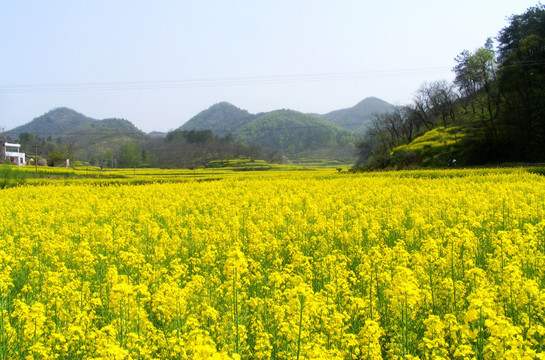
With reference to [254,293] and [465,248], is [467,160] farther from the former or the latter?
[254,293]

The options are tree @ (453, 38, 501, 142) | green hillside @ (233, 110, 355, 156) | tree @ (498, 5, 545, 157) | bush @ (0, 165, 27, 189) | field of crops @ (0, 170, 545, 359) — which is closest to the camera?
field of crops @ (0, 170, 545, 359)

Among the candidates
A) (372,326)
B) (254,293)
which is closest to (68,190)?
(254,293)

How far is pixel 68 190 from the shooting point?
23312 millimetres

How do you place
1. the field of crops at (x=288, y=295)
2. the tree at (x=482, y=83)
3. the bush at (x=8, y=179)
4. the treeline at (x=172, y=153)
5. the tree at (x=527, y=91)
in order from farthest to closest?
the treeline at (x=172, y=153) → the tree at (x=482, y=83) → the tree at (x=527, y=91) → the bush at (x=8, y=179) → the field of crops at (x=288, y=295)

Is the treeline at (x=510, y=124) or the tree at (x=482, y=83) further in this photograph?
the tree at (x=482, y=83)

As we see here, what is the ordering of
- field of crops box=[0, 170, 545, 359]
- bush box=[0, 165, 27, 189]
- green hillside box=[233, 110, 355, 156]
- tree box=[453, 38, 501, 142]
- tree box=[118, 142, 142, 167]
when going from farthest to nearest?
1. green hillside box=[233, 110, 355, 156]
2. tree box=[118, 142, 142, 167]
3. tree box=[453, 38, 501, 142]
4. bush box=[0, 165, 27, 189]
5. field of crops box=[0, 170, 545, 359]

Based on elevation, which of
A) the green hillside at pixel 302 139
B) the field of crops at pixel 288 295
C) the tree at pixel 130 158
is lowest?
the field of crops at pixel 288 295

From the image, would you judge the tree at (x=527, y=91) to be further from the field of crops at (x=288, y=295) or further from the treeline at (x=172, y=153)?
the treeline at (x=172, y=153)

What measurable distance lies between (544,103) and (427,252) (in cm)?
3957

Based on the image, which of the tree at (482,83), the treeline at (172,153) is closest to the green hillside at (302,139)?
the treeline at (172,153)

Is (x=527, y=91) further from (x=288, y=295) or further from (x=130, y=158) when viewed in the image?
(x=130, y=158)

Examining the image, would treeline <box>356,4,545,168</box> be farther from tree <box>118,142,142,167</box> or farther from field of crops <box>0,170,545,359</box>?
tree <box>118,142,142,167</box>

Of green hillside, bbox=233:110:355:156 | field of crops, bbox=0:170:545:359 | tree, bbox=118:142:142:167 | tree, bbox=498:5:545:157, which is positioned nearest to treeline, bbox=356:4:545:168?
tree, bbox=498:5:545:157

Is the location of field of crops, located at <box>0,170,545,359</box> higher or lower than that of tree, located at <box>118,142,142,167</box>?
lower
